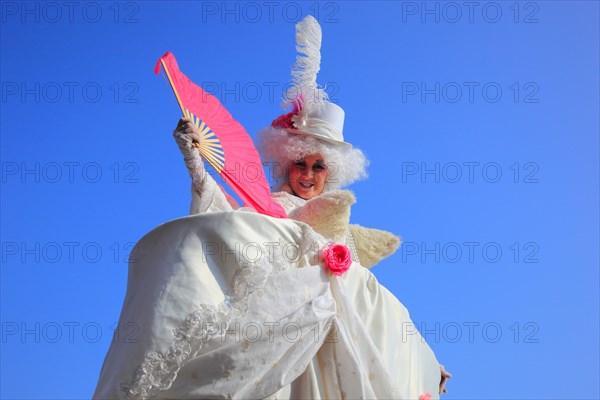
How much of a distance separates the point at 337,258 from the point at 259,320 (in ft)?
1.81

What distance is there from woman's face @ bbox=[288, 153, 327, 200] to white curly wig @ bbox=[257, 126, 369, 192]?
0.11 ft

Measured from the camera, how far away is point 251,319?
3195 mm

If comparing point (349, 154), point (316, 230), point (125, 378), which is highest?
point (349, 154)

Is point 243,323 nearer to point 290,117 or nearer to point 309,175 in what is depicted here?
point 309,175

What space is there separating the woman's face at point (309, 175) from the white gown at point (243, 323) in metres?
1.59

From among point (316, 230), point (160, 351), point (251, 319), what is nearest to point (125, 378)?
point (160, 351)

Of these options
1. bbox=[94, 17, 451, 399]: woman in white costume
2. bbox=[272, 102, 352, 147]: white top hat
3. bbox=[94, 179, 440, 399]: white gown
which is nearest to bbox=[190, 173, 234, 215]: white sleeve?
bbox=[94, 17, 451, 399]: woman in white costume

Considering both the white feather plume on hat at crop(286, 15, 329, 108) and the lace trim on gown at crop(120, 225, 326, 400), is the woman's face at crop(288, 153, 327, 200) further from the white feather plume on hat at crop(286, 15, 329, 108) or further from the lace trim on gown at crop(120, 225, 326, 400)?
the lace trim on gown at crop(120, 225, 326, 400)

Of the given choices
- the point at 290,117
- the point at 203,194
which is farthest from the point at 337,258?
the point at 290,117

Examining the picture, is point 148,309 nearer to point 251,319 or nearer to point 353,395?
point 251,319

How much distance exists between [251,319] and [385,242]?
1706 millimetres

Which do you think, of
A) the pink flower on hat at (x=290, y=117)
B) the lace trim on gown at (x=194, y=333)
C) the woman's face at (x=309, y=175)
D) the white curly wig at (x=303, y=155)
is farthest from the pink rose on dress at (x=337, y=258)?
the pink flower on hat at (x=290, y=117)

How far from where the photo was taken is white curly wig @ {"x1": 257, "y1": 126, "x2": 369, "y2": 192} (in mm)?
5289

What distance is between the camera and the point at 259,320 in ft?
10.5
